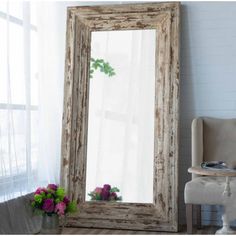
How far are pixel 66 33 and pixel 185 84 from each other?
1264 mm

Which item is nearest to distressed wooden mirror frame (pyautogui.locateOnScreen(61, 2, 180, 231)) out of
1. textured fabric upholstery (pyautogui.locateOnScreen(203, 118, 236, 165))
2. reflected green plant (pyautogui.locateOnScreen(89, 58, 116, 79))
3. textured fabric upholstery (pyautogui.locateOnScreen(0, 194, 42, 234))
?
reflected green plant (pyautogui.locateOnScreen(89, 58, 116, 79))

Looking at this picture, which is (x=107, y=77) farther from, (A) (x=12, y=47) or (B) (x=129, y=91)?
(A) (x=12, y=47)

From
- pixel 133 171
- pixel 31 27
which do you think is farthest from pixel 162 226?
pixel 31 27

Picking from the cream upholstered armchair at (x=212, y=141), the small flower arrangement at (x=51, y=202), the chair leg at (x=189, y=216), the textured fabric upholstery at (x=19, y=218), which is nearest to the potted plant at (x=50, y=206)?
the small flower arrangement at (x=51, y=202)

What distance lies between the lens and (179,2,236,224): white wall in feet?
15.5

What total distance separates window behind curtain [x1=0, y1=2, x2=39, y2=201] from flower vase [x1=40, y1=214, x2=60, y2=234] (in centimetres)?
35

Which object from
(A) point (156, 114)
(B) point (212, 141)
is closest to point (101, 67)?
(A) point (156, 114)

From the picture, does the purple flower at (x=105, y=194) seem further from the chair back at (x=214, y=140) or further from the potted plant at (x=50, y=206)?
the chair back at (x=214, y=140)

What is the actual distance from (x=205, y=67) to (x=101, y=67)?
100 cm

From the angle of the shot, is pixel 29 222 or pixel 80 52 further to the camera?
pixel 80 52

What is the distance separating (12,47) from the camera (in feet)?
14.0

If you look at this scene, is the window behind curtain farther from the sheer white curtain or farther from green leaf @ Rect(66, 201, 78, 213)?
green leaf @ Rect(66, 201, 78, 213)

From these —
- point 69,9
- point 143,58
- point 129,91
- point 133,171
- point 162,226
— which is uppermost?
point 69,9

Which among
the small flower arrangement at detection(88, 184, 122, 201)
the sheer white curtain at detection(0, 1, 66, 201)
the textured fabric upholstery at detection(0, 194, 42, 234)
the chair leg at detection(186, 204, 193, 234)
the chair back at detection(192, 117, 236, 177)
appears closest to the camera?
the textured fabric upholstery at detection(0, 194, 42, 234)
